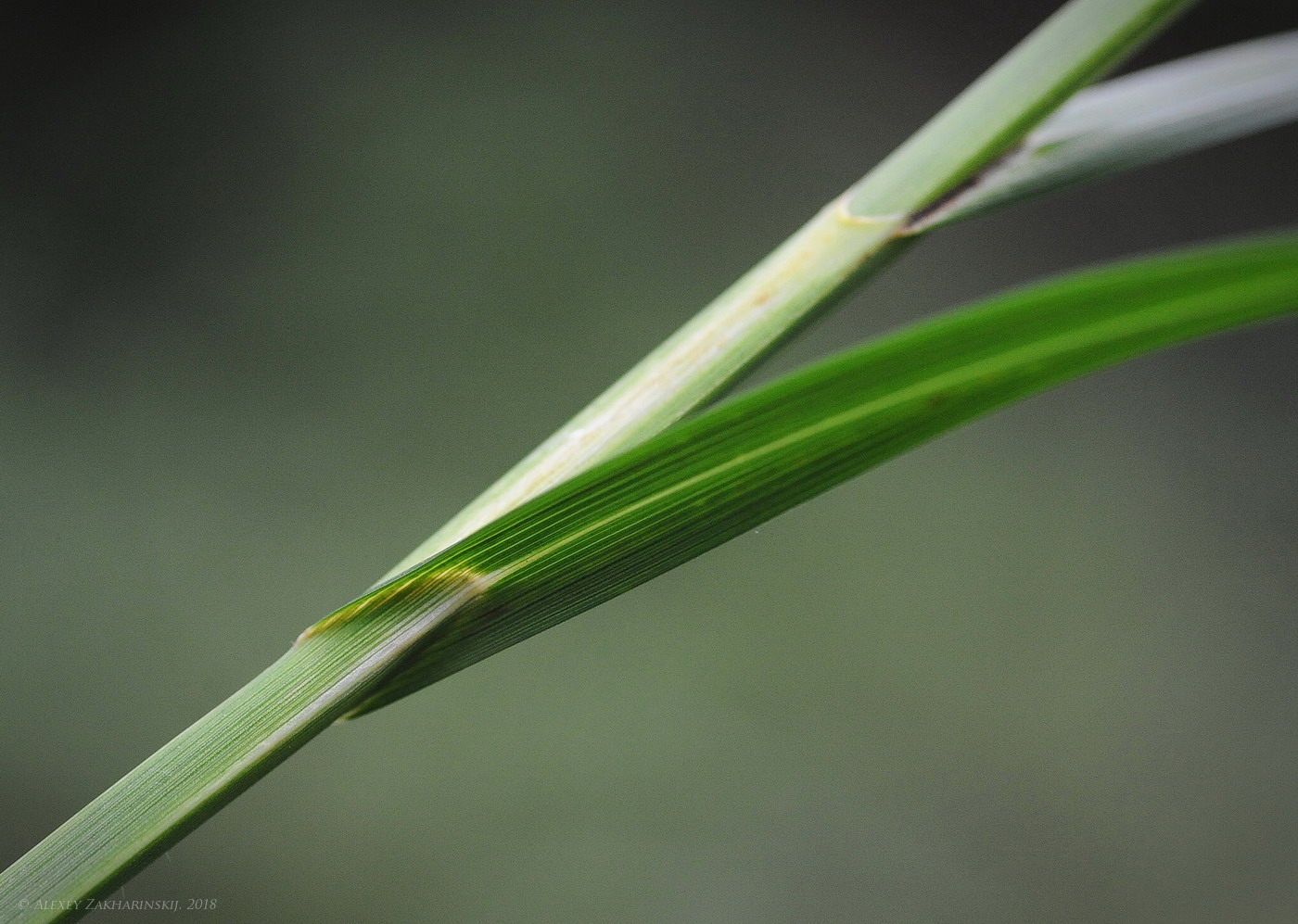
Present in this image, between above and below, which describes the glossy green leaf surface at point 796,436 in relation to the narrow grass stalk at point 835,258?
below

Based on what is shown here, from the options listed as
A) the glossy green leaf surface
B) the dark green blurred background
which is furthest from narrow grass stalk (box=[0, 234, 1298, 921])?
the dark green blurred background

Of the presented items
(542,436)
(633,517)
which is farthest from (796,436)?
(542,436)

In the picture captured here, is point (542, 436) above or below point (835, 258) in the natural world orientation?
above

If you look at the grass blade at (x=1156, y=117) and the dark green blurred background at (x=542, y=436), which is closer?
the grass blade at (x=1156, y=117)

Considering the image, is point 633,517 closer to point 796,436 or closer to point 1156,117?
point 796,436

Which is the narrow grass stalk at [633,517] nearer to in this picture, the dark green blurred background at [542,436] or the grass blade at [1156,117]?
the grass blade at [1156,117]

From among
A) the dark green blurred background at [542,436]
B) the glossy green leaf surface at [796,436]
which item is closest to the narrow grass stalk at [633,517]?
the glossy green leaf surface at [796,436]

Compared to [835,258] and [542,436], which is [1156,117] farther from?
[542,436]

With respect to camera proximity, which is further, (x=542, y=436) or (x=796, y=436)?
(x=542, y=436)

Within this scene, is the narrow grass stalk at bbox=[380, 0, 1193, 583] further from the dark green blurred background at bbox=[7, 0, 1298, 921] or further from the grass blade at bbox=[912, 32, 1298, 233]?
the dark green blurred background at bbox=[7, 0, 1298, 921]
